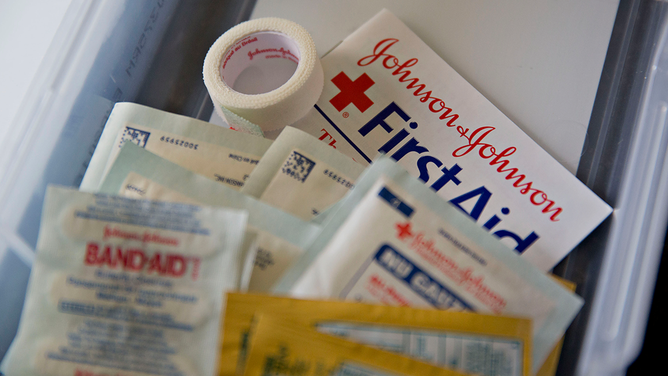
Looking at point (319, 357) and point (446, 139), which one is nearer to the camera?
point (319, 357)

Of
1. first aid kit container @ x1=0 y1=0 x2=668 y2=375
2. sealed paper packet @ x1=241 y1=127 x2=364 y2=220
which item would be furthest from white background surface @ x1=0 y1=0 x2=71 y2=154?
sealed paper packet @ x1=241 y1=127 x2=364 y2=220

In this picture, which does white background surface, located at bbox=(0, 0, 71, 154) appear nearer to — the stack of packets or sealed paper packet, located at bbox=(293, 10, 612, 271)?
the stack of packets

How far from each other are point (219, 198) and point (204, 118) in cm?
19

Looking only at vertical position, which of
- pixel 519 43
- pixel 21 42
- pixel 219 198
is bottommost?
pixel 219 198

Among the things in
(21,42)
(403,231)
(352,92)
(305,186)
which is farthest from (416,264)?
(21,42)

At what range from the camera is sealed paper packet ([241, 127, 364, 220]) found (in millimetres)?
461

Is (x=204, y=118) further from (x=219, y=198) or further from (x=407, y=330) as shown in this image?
(x=407, y=330)

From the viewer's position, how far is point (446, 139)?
1.73ft

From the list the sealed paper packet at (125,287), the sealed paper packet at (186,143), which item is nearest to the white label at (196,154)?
the sealed paper packet at (186,143)

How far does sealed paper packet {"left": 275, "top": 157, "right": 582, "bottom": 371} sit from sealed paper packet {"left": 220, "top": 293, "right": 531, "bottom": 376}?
0.03 m

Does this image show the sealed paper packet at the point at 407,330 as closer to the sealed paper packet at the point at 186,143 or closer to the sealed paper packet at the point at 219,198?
the sealed paper packet at the point at 219,198

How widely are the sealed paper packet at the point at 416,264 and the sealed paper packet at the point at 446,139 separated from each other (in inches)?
4.2

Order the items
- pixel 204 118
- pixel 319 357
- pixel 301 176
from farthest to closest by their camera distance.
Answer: pixel 204 118, pixel 301 176, pixel 319 357

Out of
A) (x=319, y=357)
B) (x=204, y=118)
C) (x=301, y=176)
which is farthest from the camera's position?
(x=204, y=118)
